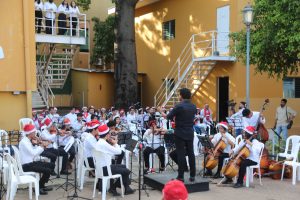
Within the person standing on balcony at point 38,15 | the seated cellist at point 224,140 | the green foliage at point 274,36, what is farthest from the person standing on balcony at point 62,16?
the seated cellist at point 224,140

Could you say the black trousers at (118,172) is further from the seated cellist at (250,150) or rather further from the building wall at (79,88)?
the building wall at (79,88)

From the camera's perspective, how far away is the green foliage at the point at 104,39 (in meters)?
28.2

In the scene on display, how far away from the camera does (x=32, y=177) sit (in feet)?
27.7

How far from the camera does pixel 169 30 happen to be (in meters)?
25.3

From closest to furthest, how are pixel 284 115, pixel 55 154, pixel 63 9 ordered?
pixel 55 154
pixel 284 115
pixel 63 9

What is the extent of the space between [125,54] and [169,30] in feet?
15.3

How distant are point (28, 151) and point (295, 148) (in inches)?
247

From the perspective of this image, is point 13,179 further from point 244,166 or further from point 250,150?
point 250,150

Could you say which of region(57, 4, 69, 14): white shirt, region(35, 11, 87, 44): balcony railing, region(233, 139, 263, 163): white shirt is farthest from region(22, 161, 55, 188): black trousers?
region(57, 4, 69, 14): white shirt

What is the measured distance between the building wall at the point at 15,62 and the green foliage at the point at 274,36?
7527mm

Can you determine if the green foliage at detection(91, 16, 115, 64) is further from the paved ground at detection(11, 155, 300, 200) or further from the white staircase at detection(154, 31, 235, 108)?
the paved ground at detection(11, 155, 300, 200)

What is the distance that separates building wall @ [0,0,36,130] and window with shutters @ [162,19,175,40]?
37.7 ft

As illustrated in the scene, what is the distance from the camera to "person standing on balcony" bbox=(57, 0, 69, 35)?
68.6 feet

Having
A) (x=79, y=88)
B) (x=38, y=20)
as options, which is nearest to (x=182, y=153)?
(x=38, y=20)
